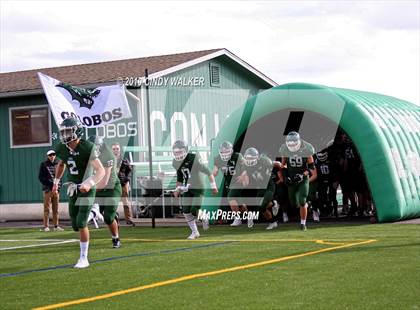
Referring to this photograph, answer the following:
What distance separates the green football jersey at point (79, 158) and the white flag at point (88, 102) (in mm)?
8405

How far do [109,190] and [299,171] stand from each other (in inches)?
191

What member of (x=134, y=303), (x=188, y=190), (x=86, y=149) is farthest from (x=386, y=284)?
(x=188, y=190)

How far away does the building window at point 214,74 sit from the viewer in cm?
2758

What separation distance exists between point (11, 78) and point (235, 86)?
7973 mm

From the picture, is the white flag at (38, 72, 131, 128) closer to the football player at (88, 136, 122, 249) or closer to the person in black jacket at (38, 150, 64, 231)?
the person in black jacket at (38, 150, 64, 231)

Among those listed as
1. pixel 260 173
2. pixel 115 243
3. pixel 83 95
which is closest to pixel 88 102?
pixel 83 95

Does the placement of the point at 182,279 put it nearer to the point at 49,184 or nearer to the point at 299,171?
the point at 299,171

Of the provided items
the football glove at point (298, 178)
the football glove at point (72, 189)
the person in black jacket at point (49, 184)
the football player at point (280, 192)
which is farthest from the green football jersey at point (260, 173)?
the football glove at point (72, 189)

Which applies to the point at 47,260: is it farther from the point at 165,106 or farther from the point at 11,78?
the point at 11,78

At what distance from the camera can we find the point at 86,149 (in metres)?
11.3

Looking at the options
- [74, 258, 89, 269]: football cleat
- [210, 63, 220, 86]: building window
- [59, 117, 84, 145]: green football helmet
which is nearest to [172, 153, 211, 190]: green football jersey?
[59, 117, 84, 145]: green football helmet

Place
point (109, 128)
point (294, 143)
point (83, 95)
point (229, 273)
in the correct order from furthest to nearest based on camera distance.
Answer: point (109, 128), point (83, 95), point (294, 143), point (229, 273)

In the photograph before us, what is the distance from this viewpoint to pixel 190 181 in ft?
51.6

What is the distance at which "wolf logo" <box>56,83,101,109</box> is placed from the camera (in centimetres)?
2039
